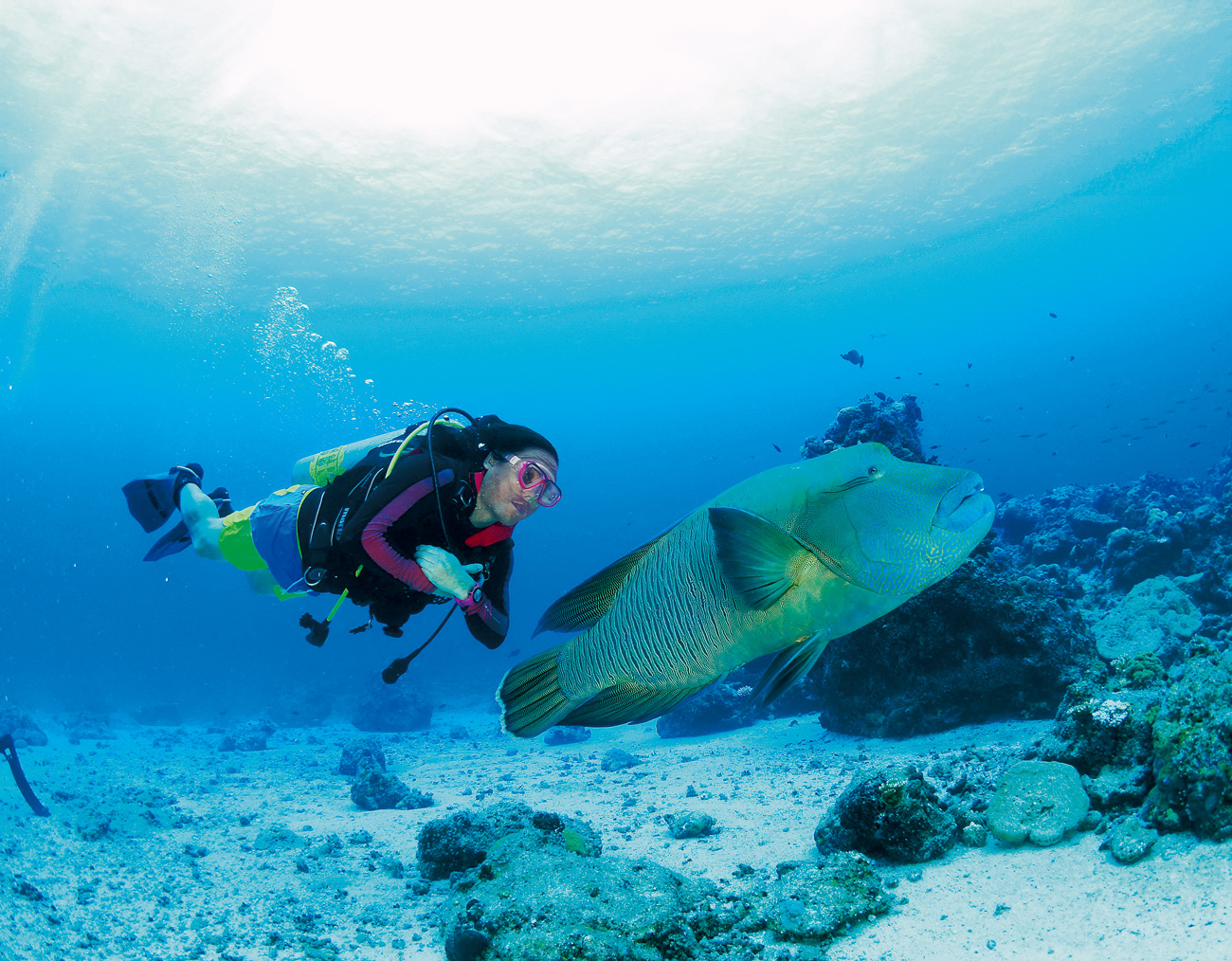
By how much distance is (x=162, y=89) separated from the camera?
15570 millimetres

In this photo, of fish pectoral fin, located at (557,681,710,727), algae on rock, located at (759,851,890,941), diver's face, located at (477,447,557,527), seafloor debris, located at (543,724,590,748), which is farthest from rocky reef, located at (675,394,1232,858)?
seafloor debris, located at (543,724,590,748)

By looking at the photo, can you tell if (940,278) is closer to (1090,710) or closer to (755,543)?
(1090,710)

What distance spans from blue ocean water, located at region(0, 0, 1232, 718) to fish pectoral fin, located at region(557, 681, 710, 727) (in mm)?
7024

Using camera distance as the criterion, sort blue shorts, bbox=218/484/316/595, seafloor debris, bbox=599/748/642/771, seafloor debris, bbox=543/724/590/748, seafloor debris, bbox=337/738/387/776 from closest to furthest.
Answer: blue shorts, bbox=218/484/316/595, seafloor debris, bbox=599/748/642/771, seafloor debris, bbox=337/738/387/776, seafloor debris, bbox=543/724/590/748

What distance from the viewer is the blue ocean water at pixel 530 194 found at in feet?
51.7

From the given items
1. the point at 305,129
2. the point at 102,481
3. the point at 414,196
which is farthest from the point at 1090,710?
the point at 102,481

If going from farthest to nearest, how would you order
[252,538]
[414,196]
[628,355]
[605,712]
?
[628,355]
[414,196]
[252,538]
[605,712]

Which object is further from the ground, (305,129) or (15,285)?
(15,285)

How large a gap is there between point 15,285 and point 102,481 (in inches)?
3908

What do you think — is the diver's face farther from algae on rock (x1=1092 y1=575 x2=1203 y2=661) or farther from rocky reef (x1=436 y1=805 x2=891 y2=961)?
algae on rock (x1=1092 y1=575 x2=1203 y2=661)

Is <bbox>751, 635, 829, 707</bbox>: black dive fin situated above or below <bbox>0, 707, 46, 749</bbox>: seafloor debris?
below

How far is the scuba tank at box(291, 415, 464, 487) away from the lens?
3600 millimetres

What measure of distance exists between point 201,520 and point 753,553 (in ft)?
Answer: 16.8

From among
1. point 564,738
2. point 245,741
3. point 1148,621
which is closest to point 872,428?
point 1148,621
